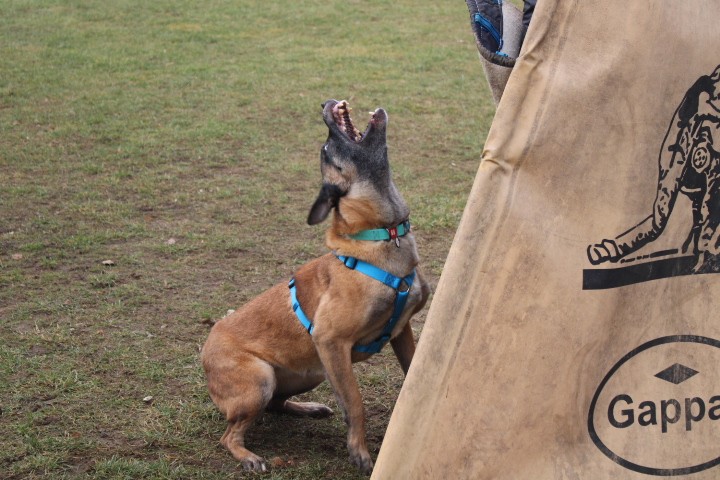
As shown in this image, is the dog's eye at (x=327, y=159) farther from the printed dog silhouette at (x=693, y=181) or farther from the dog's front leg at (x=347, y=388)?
the printed dog silhouette at (x=693, y=181)

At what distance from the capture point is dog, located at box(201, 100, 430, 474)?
14.0 feet

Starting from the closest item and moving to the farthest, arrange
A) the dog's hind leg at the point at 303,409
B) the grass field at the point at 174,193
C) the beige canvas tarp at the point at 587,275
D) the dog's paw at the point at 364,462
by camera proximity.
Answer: the beige canvas tarp at the point at 587,275
the dog's paw at the point at 364,462
the grass field at the point at 174,193
the dog's hind leg at the point at 303,409

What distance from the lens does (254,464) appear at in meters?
4.29

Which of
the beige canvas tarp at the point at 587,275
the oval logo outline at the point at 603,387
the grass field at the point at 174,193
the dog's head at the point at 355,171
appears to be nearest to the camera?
the beige canvas tarp at the point at 587,275

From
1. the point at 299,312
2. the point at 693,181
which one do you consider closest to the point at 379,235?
the point at 299,312

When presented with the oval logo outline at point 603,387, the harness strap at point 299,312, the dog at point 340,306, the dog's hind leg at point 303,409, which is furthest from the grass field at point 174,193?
the oval logo outline at point 603,387

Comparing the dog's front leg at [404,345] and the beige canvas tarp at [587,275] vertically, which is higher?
the beige canvas tarp at [587,275]

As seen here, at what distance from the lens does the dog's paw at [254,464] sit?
4.28m

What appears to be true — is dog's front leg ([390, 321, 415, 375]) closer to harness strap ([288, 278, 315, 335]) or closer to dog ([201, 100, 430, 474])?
dog ([201, 100, 430, 474])

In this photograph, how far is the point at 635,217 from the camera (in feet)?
9.18

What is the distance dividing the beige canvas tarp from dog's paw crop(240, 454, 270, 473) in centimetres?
146

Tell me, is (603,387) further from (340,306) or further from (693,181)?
(340,306)

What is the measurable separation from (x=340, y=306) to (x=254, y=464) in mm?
864

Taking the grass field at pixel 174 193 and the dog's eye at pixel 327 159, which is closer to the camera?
the dog's eye at pixel 327 159
